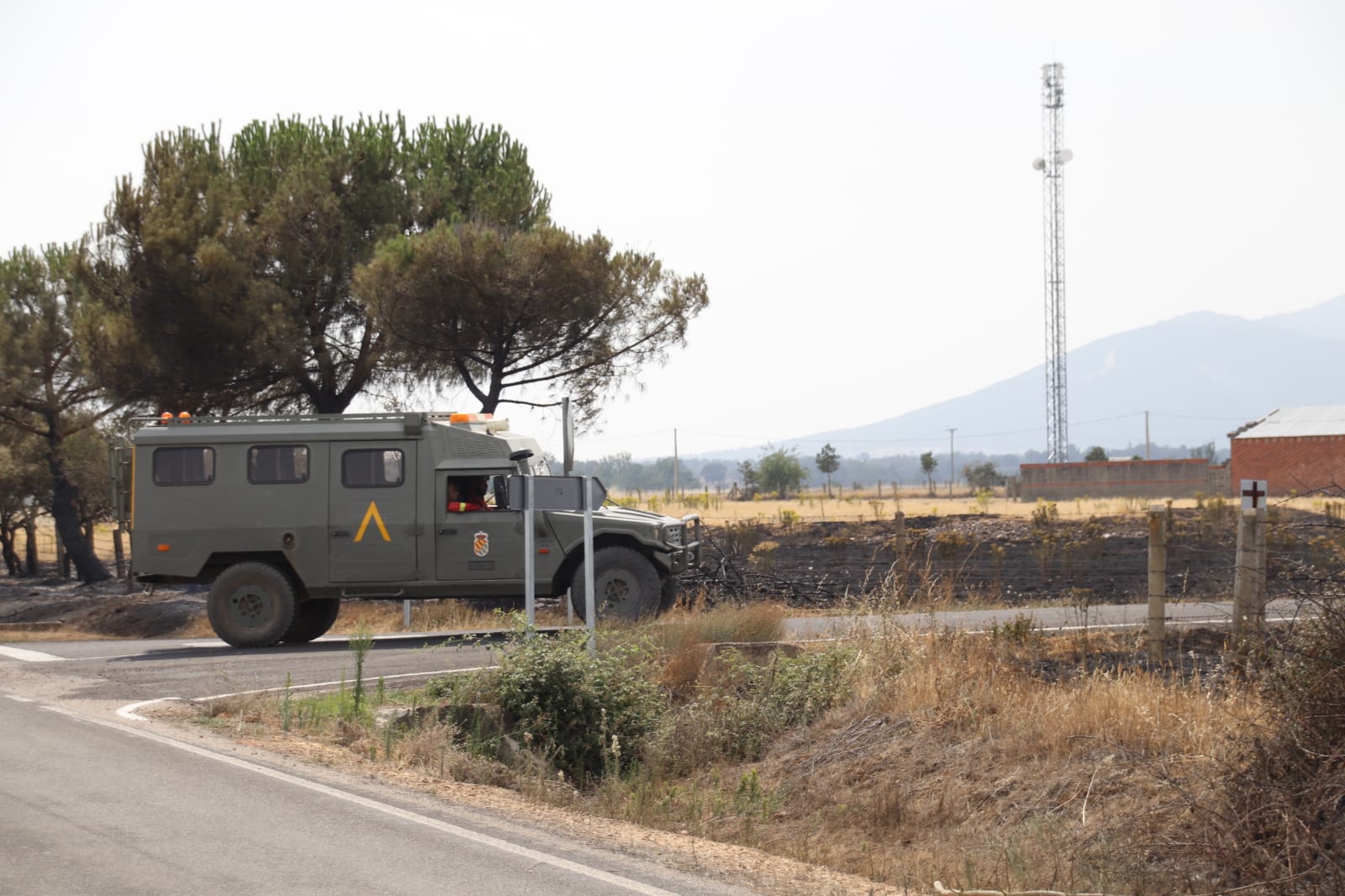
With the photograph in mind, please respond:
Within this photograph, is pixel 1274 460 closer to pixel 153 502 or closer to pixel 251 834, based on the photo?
pixel 153 502

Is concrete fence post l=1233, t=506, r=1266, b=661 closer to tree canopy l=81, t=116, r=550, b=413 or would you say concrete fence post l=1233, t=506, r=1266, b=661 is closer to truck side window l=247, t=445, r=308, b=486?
truck side window l=247, t=445, r=308, b=486

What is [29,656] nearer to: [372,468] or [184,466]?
[184,466]

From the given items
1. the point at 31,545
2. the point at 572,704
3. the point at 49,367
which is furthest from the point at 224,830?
the point at 31,545

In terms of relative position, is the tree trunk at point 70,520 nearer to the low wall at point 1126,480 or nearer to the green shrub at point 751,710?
the green shrub at point 751,710

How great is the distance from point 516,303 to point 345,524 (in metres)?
9.97

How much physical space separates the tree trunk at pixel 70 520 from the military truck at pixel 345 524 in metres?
19.4

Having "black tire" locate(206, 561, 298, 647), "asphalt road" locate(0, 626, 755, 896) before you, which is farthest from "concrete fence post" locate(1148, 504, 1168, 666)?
"black tire" locate(206, 561, 298, 647)

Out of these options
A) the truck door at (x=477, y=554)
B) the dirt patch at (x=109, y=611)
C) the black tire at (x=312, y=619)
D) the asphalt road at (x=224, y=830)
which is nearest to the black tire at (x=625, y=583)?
the truck door at (x=477, y=554)

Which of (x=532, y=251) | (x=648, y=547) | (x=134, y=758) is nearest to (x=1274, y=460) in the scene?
(x=532, y=251)

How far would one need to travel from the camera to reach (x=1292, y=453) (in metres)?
53.2

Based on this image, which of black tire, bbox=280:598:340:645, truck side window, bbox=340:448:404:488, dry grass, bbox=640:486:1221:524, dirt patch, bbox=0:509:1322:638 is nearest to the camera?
truck side window, bbox=340:448:404:488

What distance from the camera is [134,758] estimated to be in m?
8.75

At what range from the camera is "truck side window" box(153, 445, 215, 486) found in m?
16.3

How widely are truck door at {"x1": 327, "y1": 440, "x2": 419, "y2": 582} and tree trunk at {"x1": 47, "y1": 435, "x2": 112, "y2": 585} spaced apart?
20.5 m
